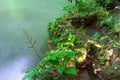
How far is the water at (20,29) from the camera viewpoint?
17.8 ft

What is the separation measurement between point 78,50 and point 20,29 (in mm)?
3650

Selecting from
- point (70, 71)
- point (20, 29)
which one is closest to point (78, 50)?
point (70, 71)

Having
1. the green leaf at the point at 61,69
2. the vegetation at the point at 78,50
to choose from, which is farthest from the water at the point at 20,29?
the green leaf at the point at 61,69

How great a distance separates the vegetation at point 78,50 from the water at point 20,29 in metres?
0.67

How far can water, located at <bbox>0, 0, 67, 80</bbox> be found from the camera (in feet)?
17.8

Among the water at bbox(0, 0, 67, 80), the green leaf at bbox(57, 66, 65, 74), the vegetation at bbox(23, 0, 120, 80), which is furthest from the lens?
the water at bbox(0, 0, 67, 80)

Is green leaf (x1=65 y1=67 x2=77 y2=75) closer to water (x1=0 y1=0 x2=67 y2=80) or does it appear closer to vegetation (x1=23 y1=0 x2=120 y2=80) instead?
vegetation (x1=23 y1=0 x2=120 y2=80)

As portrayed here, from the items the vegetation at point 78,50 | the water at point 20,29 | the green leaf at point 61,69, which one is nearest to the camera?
the green leaf at point 61,69

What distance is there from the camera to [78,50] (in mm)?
4180

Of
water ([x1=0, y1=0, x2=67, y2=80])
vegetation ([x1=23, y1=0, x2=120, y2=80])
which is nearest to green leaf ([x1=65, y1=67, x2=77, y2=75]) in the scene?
vegetation ([x1=23, y1=0, x2=120, y2=80])

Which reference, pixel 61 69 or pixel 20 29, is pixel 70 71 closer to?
pixel 61 69

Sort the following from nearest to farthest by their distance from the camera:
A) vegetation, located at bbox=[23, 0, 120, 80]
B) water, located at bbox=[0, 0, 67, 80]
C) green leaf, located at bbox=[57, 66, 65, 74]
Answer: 1. green leaf, located at bbox=[57, 66, 65, 74]
2. vegetation, located at bbox=[23, 0, 120, 80]
3. water, located at bbox=[0, 0, 67, 80]

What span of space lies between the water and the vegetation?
0.67 meters

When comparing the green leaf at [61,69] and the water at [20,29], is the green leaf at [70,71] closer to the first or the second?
the green leaf at [61,69]
